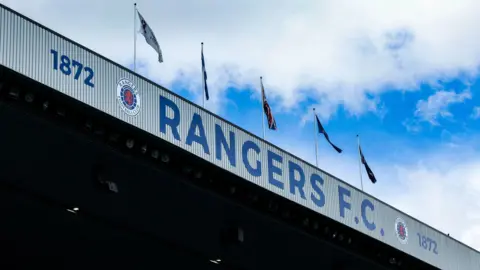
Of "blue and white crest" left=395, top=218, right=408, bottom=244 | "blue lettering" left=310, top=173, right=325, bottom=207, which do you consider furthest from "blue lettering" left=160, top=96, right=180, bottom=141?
"blue and white crest" left=395, top=218, right=408, bottom=244

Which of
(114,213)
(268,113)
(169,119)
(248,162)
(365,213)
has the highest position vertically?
(268,113)

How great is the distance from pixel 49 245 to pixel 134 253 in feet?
10.1

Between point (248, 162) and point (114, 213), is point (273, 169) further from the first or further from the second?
point (114, 213)

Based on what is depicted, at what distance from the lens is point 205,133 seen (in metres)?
29.2

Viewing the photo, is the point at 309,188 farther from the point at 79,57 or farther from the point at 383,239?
the point at 79,57

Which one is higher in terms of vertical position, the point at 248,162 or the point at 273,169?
the point at 273,169

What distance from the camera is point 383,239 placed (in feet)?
118

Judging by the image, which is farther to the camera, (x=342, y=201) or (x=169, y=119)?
(x=342, y=201)

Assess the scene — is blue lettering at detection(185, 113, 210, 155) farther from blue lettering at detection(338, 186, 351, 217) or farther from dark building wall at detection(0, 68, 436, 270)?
blue lettering at detection(338, 186, 351, 217)

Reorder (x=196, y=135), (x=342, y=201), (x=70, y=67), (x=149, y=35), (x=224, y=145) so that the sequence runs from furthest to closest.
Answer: (x=342, y=201) < (x=149, y=35) < (x=224, y=145) < (x=196, y=135) < (x=70, y=67)

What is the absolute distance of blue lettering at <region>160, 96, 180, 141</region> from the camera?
27848 millimetres

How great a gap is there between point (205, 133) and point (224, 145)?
828mm

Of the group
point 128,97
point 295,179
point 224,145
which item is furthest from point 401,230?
point 128,97

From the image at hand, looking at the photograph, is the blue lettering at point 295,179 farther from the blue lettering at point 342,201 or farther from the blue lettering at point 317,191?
the blue lettering at point 342,201
